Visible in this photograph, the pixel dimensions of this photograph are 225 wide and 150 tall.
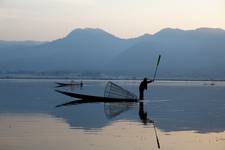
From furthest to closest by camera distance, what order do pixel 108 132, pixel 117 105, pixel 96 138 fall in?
1. pixel 117 105
2. pixel 108 132
3. pixel 96 138

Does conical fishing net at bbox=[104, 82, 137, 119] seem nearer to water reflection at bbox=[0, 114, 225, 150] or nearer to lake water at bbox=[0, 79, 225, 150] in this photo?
lake water at bbox=[0, 79, 225, 150]

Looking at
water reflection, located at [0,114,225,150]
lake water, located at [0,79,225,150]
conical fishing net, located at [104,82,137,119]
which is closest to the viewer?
water reflection, located at [0,114,225,150]

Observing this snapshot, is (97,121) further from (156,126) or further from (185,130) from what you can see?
(185,130)

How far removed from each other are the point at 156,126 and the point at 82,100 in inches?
840

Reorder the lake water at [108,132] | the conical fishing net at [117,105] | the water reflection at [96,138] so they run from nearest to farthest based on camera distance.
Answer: the water reflection at [96,138]
the lake water at [108,132]
the conical fishing net at [117,105]

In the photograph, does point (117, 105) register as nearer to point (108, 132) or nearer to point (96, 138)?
point (108, 132)

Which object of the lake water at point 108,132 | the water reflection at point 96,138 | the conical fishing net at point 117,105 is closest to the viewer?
the water reflection at point 96,138

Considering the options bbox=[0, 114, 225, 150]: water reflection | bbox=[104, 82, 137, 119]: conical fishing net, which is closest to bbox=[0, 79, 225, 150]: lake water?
bbox=[0, 114, 225, 150]: water reflection

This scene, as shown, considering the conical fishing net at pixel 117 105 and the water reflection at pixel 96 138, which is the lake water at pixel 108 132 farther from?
the conical fishing net at pixel 117 105

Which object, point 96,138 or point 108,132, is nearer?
point 96,138

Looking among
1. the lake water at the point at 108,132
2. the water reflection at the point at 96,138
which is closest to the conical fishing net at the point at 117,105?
the lake water at the point at 108,132

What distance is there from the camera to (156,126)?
2212 centimetres

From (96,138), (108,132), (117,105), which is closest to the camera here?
(96,138)

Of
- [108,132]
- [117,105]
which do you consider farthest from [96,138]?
[117,105]
